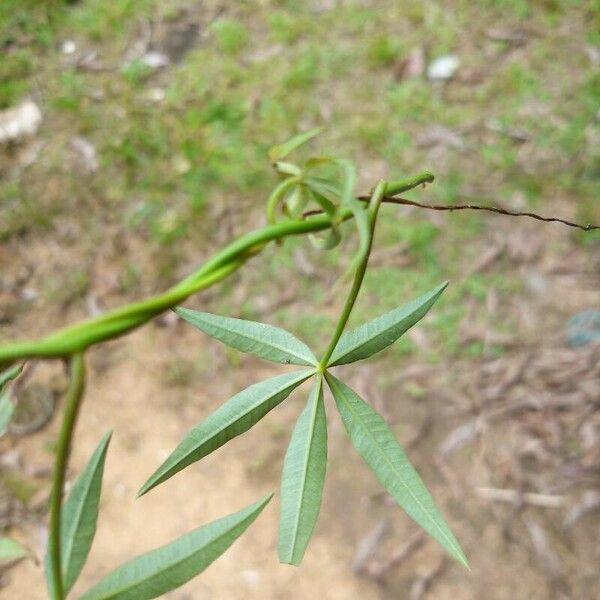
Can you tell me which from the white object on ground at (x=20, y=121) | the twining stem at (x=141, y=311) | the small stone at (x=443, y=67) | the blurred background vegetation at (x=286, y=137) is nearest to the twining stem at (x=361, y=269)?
the twining stem at (x=141, y=311)

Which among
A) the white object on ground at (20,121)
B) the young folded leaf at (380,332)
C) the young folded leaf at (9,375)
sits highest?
the young folded leaf at (9,375)

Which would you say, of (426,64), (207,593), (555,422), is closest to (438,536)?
(207,593)

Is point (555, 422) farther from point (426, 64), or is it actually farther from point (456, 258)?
point (426, 64)

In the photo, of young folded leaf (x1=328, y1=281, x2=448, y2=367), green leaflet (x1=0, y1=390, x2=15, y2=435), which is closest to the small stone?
young folded leaf (x1=328, y1=281, x2=448, y2=367)

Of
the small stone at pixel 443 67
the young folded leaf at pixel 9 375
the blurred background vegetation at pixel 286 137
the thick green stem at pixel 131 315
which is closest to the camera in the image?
the thick green stem at pixel 131 315

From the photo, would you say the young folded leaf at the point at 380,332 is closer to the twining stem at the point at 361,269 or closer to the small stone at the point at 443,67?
the twining stem at the point at 361,269

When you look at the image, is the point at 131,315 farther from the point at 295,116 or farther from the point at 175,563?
the point at 295,116
